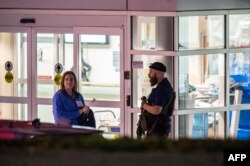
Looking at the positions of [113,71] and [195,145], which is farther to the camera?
[113,71]

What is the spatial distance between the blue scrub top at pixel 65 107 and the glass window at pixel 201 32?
1913 millimetres

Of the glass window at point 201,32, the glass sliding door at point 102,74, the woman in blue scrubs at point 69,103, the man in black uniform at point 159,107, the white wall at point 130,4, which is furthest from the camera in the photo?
the glass sliding door at point 102,74

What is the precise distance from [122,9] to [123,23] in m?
0.22

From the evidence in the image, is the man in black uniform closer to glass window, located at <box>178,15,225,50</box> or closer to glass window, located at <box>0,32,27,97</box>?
glass window, located at <box>178,15,225,50</box>

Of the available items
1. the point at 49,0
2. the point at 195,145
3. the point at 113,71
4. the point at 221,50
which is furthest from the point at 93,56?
the point at 195,145

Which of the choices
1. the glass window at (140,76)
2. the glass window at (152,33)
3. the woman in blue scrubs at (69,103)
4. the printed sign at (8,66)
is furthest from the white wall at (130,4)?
the woman in blue scrubs at (69,103)

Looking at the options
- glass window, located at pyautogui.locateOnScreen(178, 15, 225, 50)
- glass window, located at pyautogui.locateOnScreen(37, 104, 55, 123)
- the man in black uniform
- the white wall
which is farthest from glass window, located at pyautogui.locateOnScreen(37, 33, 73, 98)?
the man in black uniform

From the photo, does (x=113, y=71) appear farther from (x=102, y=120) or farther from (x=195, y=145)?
(x=195, y=145)

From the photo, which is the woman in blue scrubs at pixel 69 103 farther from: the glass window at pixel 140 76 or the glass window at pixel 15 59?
the glass window at pixel 15 59

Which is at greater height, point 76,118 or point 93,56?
point 93,56

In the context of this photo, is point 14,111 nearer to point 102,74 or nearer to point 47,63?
point 47,63

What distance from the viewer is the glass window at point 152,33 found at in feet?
35.8

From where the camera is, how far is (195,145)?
9.77 feet

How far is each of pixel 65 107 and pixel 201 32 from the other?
2.57m
